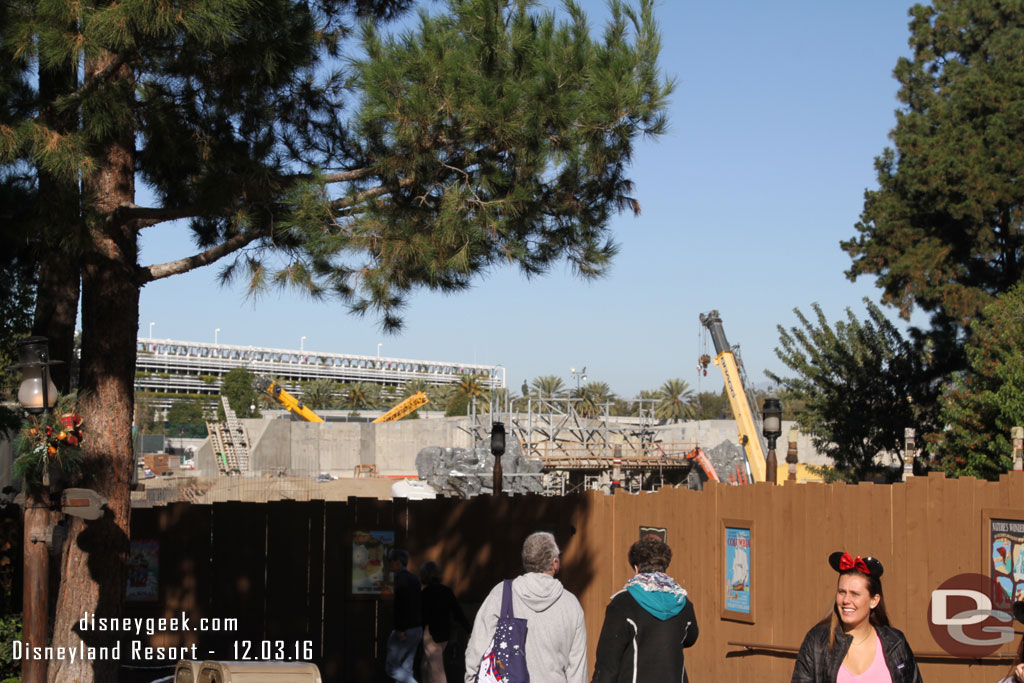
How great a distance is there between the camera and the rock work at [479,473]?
38.8m

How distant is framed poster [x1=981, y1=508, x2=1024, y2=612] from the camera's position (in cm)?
877

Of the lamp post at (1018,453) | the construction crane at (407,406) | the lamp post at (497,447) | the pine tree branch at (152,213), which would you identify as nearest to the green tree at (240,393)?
the construction crane at (407,406)

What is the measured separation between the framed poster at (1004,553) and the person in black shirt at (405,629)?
4.88 metres

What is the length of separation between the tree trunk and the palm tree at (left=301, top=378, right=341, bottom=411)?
103m

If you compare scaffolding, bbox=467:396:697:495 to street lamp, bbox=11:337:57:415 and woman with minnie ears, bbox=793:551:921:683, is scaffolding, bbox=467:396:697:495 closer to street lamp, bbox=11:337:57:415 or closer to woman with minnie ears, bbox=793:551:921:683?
street lamp, bbox=11:337:57:415

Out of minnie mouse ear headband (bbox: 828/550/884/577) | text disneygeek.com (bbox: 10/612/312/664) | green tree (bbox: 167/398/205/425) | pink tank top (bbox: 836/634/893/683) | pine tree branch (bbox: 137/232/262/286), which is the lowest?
text disneygeek.com (bbox: 10/612/312/664)

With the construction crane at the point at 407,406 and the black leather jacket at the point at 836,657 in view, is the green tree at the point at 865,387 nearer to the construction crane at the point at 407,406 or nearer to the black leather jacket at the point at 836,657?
the black leather jacket at the point at 836,657

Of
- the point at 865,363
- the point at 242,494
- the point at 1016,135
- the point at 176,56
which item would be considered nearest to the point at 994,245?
the point at 1016,135

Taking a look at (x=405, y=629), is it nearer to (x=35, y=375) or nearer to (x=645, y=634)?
(x=35, y=375)

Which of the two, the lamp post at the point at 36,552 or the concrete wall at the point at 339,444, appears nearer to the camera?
the lamp post at the point at 36,552

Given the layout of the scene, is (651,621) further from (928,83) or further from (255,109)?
(928,83)

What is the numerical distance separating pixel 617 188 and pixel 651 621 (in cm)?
571

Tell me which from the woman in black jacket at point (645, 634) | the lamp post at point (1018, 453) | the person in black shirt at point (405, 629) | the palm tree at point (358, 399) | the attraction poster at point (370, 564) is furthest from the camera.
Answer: the palm tree at point (358, 399)

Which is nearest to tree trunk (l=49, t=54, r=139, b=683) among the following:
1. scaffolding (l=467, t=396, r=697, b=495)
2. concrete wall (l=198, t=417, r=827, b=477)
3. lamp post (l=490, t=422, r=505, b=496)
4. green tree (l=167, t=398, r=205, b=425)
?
lamp post (l=490, t=422, r=505, b=496)
